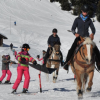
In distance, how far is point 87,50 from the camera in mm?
7441

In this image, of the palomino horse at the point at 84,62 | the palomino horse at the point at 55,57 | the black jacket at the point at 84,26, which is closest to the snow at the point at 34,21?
the palomino horse at the point at 55,57

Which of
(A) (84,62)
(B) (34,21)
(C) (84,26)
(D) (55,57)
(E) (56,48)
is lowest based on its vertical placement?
(D) (55,57)

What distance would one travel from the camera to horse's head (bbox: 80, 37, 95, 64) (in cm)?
740

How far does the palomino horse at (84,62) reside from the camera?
24.6 ft

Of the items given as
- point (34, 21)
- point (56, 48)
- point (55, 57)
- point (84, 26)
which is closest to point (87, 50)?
point (84, 26)

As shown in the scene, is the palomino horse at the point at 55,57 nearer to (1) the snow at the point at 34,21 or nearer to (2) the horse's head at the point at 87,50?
(2) the horse's head at the point at 87,50

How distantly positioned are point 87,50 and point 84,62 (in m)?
0.65

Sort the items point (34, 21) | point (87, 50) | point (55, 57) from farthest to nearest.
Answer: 1. point (34, 21)
2. point (55, 57)
3. point (87, 50)

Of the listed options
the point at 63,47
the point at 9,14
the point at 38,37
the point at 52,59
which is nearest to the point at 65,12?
the point at 9,14

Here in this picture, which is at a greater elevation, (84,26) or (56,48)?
(84,26)

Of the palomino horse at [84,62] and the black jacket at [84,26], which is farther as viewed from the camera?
the black jacket at [84,26]

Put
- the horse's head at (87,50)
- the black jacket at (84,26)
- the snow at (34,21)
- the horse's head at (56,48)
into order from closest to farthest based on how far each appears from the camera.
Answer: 1. the horse's head at (87,50)
2. the black jacket at (84,26)
3. the horse's head at (56,48)
4. the snow at (34,21)

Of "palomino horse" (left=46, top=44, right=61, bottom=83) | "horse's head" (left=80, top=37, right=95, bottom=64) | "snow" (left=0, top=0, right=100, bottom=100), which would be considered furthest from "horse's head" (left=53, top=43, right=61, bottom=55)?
"snow" (left=0, top=0, right=100, bottom=100)

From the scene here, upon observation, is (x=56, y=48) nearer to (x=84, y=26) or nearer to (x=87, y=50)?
(x=84, y=26)
